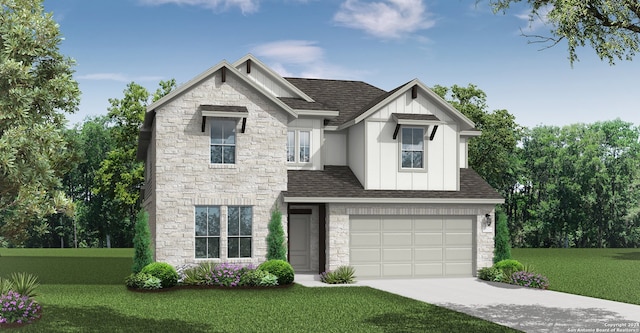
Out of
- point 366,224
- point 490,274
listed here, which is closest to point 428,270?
point 490,274

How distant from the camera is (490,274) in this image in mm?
24219

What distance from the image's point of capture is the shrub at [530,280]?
22.1 m

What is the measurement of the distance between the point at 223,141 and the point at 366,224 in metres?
5.78

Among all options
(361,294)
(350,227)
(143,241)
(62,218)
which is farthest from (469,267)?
(62,218)

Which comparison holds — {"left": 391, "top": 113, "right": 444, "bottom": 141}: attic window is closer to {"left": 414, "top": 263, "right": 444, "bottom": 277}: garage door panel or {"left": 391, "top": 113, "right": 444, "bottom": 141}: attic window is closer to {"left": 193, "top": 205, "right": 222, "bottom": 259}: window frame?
{"left": 414, "top": 263, "right": 444, "bottom": 277}: garage door panel

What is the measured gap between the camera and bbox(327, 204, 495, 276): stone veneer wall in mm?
24156

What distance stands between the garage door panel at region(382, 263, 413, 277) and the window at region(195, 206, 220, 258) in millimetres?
5981

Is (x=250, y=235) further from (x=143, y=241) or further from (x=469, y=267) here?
(x=469, y=267)

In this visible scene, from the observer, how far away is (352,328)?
13953 mm

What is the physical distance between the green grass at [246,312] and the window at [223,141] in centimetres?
468

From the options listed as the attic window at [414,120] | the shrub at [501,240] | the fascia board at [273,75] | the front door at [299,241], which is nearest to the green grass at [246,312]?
the front door at [299,241]

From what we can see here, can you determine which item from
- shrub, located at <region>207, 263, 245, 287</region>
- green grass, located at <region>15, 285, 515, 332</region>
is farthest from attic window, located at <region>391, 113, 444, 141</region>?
shrub, located at <region>207, 263, 245, 287</region>

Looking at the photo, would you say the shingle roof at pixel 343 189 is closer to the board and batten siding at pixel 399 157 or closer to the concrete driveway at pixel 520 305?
the board and batten siding at pixel 399 157

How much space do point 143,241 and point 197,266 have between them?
1914 millimetres
